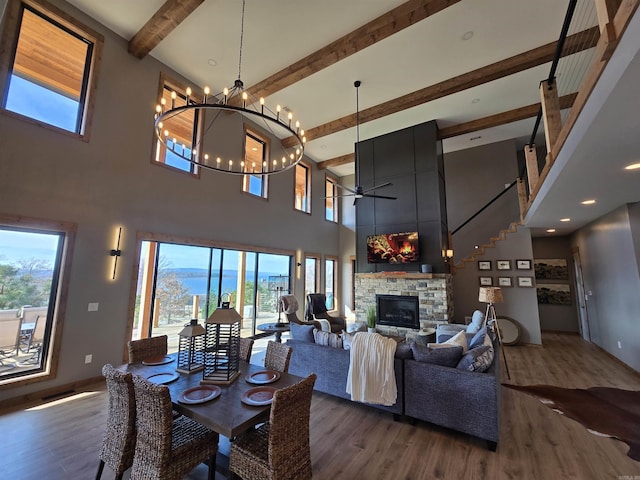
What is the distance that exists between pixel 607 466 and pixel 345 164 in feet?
31.7

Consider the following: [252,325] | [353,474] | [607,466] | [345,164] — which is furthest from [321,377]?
[345,164]

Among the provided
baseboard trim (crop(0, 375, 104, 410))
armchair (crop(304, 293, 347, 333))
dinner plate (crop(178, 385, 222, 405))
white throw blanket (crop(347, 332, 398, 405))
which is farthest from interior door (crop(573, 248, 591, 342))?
baseboard trim (crop(0, 375, 104, 410))

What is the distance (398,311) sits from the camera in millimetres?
7578

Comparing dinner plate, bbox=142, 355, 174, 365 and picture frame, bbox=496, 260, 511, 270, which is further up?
picture frame, bbox=496, 260, 511, 270

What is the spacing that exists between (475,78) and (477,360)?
18.4 ft

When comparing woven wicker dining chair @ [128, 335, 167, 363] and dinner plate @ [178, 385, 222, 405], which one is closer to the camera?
dinner plate @ [178, 385, 222, 405]

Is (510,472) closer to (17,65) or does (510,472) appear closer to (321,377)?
(321,377)

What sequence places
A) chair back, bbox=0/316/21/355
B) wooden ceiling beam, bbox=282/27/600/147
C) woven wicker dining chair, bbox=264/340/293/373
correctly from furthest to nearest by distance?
wooden ceiling beam, bbox=282/27/600/147 → chair back, bbox=0/316/21/355 → woven wicker dining chair, bbox=264/340/293/373

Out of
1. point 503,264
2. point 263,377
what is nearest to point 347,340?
point 263,377

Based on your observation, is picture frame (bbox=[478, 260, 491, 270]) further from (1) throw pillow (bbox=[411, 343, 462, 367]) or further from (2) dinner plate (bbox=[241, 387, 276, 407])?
(2) dinner plate (bbox=[241, 387, 276, 407])

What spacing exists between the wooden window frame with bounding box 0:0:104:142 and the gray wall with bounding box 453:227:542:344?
9092mm

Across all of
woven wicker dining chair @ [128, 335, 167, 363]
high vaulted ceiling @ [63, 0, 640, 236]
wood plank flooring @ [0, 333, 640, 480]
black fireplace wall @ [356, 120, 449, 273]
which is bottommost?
wood plank flooring @ [0, 333, 640, 480]

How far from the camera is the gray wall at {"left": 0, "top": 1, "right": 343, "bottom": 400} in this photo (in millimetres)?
3840

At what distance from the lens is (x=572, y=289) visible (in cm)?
822
